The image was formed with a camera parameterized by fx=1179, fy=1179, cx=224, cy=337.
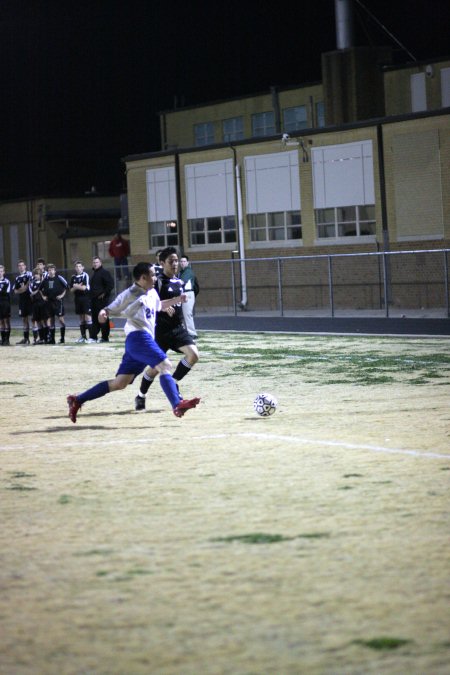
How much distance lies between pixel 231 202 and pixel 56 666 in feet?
137

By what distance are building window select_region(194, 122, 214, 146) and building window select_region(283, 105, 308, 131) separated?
587 cm

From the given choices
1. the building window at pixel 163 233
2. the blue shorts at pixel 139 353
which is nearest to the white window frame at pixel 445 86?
the building window at pixel 163 233

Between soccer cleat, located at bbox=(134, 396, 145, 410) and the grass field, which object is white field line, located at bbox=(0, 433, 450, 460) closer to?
the grass field

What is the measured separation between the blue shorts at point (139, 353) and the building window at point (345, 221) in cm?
2902

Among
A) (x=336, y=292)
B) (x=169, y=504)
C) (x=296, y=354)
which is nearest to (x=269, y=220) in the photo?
(x=336, y=292)

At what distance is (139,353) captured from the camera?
13.4 meters

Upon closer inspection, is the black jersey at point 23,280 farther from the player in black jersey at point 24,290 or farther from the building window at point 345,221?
the building window at point 345,221

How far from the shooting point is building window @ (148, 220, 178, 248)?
48.9m

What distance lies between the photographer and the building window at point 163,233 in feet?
161

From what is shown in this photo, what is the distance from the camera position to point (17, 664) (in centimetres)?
514

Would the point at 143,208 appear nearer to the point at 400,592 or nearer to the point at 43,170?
the point at 43,170

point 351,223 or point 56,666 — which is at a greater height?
point 351,223

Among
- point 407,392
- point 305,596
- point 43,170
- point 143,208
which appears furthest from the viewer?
point 43,170

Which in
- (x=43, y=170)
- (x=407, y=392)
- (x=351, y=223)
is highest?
(x=43, y=170)
